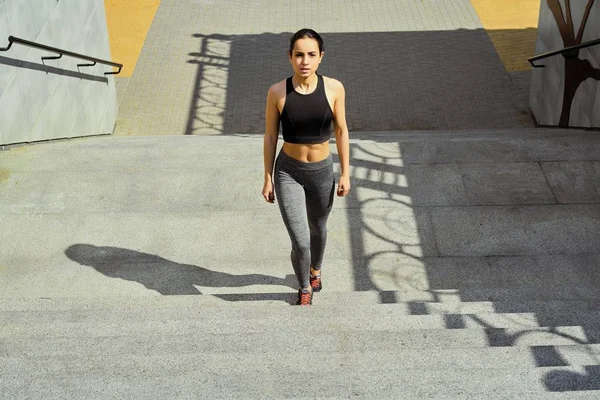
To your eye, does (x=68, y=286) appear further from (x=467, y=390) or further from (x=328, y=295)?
(x=467, y=390)

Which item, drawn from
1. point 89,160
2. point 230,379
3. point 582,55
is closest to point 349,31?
point 582,55

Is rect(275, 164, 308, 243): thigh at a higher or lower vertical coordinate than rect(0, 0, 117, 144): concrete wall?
higher

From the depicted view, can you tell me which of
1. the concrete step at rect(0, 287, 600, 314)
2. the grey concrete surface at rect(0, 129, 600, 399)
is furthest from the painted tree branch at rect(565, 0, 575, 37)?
the concrete step at rect(0, 287, 600, 314)

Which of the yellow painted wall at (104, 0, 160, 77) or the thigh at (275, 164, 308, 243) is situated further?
the yellow painted wall at (104, 0, 160, 77)

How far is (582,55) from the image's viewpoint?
32.9 feet

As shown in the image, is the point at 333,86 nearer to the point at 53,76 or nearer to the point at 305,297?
the point at 305,297

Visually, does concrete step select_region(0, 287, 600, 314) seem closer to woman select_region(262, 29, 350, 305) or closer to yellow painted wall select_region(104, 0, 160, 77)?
woman select_region(262, 29, 350, 305)

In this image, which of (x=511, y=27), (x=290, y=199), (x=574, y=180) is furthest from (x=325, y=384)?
(x=511, y=27)

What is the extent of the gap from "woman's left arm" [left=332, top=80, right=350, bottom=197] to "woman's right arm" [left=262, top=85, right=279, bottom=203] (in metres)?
0.34

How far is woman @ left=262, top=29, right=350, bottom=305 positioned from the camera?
5.23 metres

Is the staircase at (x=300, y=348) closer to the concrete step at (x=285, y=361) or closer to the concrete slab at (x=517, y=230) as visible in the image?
the concrete step at (x=285, y=361)

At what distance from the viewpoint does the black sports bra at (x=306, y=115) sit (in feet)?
17.4

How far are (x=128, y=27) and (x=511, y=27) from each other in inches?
248

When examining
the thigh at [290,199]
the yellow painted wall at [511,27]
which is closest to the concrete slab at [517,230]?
the thigh at [290,199]
